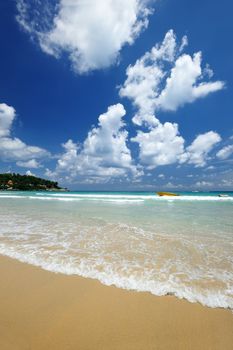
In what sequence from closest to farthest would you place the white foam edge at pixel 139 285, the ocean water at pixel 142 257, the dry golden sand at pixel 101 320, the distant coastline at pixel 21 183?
1. the dry golden sand at pixel 101 320
2. the white foam edge at pixel 139 285
3. the ocean water at pixel 142 257
4. the distant coastline at pixel 21 183

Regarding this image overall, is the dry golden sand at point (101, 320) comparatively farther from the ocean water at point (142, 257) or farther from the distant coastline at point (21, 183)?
the distant coastline at point (21, 183)

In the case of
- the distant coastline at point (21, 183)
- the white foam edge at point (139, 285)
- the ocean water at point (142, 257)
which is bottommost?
the white foam edge at point (139, 285)

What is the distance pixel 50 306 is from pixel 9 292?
812 millimetres

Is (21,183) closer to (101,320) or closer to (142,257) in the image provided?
(142,257)

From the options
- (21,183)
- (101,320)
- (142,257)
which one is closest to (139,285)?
(101,320)

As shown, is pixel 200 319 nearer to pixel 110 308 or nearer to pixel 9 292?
pixel 110 308

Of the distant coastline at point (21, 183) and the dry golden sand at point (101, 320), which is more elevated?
the distant coastline at point (21, 183)

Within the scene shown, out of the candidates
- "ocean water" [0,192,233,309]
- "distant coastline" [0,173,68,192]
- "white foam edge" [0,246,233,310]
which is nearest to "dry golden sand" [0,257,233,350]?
"white foam edge" [0,246,233,310]

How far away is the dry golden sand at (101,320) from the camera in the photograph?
192 centimetres

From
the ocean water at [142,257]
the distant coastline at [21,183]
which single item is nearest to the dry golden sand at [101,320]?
the ocean water at [142,257]

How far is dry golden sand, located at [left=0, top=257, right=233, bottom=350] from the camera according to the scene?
1923mm

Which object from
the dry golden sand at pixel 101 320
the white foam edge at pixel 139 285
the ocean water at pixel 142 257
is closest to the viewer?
the dry golden sand at pixel 101 320

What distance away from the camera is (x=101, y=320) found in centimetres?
226

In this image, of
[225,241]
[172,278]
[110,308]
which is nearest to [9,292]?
[110,308]
